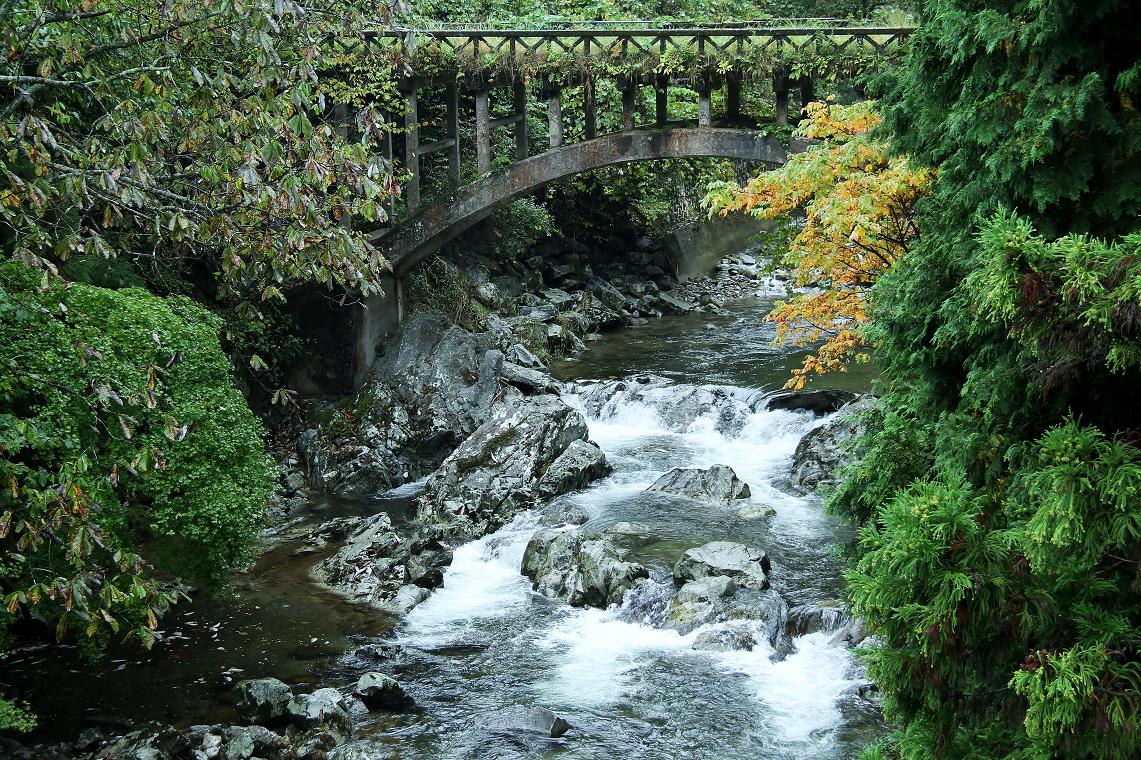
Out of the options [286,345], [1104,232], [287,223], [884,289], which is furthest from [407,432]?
[1104,232]

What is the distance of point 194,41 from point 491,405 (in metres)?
12.4

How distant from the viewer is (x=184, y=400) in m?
10.3

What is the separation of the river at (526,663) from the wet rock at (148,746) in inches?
18.6

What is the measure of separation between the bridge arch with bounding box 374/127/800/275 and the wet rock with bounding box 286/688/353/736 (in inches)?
491

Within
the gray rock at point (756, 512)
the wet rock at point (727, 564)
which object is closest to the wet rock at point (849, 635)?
the wet rock at point (727, 564)

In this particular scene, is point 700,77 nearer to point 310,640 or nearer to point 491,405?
point 491,405

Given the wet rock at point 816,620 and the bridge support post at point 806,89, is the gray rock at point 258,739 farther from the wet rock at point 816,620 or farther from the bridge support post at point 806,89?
the bridge support post at point 806,89

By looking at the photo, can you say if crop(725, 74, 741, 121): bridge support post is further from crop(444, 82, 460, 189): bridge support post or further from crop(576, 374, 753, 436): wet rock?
crop(444, 82, 460, 189): bridge support post

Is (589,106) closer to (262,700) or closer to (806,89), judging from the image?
(806,89)

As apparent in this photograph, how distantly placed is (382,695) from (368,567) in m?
3.81

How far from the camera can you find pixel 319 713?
9859mm

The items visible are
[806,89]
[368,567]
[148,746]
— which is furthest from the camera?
[806,89]

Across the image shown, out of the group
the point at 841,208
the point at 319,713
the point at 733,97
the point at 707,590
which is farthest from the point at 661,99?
the point at 319,713

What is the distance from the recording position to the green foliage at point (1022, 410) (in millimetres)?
4422
